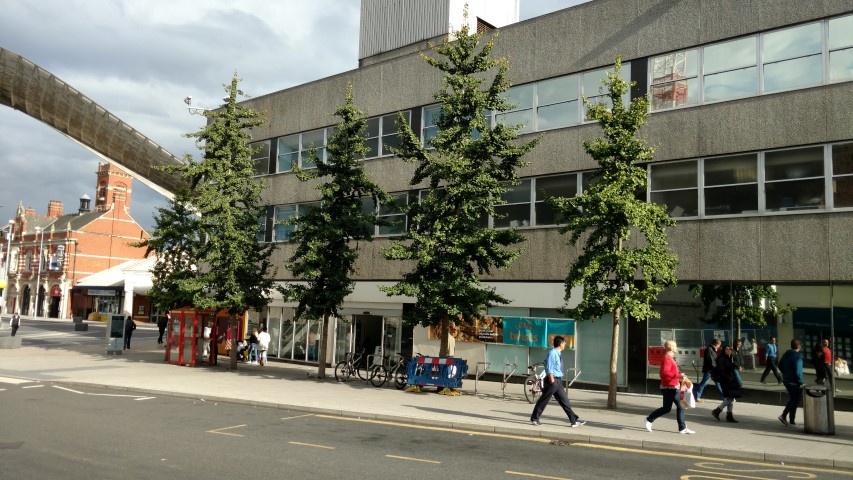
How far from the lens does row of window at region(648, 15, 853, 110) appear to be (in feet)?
58.6

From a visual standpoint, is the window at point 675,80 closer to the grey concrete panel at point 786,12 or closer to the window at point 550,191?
the grey concrete panel at point 786,12

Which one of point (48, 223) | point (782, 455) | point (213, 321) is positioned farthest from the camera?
point (48, 223)

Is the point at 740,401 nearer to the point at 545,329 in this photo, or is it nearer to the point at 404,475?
the point at 545,329

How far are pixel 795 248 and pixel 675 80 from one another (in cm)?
601

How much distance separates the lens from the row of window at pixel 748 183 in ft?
58.0

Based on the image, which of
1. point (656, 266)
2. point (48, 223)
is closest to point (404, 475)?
point (656, 266)

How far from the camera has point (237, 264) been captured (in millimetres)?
25438

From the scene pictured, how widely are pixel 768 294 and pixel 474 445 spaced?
11102mm

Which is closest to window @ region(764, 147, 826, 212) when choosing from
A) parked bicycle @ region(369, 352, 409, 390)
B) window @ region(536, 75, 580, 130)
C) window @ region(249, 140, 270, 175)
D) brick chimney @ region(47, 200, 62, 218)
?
window @ region(536, 75, 580, 130)

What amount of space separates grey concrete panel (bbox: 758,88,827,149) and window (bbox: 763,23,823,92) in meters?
0.38

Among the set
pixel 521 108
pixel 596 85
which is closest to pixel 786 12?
pixel 596 85

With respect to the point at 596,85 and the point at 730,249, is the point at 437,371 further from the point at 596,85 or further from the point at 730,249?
the point at 596,85

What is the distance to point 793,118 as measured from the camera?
719 inches

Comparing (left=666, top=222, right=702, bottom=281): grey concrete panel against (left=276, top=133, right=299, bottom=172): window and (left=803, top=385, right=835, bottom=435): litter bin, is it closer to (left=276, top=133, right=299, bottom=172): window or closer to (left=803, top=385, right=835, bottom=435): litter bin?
(left=803, top=385, right=835, bottom=435): litter bin
